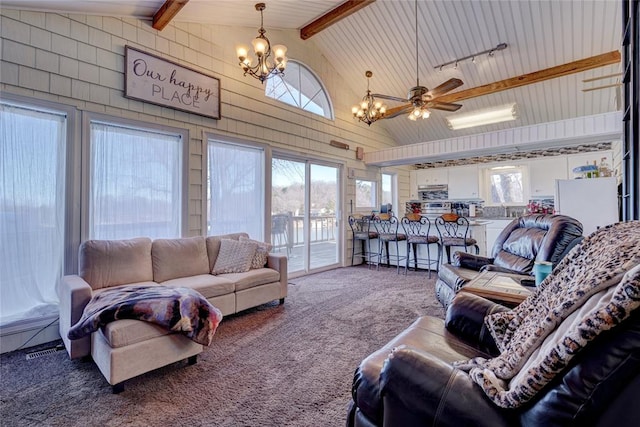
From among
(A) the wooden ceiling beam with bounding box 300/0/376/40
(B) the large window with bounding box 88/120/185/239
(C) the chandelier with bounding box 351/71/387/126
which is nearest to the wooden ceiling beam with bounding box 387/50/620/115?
(C) the chandelier with bounding box 351/71/387/126

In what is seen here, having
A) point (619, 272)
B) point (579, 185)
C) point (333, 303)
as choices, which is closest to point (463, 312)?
point (619, 272)

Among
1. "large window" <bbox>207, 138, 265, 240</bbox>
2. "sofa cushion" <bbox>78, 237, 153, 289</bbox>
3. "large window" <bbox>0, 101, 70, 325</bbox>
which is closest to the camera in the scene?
"large window" <bbox>0, 101, 70, 325</bbox>

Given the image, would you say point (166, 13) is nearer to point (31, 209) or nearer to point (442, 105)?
point (31, 209)

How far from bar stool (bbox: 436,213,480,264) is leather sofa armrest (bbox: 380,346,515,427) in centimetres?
405

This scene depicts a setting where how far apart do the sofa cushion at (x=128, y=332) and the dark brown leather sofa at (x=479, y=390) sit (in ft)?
4.78

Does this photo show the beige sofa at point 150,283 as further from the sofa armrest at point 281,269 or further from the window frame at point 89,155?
the window frame at point 89,155

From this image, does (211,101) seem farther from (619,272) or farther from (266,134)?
(619,272)

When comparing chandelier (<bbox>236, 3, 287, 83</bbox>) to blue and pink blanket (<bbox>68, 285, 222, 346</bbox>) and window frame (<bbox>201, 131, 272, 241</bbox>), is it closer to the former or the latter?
window frame (<bbox>201, 131, 272, 241</bbox>)

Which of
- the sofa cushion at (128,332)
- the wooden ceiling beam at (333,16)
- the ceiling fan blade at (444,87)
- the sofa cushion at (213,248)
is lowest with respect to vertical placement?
the sofa cushion at (128,332)

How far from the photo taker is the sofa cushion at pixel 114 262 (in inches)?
103

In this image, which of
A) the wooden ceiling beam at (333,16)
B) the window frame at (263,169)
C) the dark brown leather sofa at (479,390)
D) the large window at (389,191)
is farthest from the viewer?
the large window at (389,191)

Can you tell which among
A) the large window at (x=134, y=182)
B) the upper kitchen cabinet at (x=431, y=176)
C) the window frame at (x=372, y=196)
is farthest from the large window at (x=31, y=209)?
the upper kitchen cabinet at (x=431, y=176)

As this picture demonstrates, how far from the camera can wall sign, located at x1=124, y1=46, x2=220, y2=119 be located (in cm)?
319

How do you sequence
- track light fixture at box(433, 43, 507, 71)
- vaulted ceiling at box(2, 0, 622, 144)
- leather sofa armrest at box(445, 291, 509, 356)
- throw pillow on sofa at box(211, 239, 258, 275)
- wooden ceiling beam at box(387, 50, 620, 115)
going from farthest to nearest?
track light fixture at box(433, 43, 507, 71)
wooden ceiling beam at box(387, 50, 620, 115)
vaulted ceiling at box(2, 0, 622, 144)
throw pillow on sofa at box(211, 239, 258, 275)
leather sofa armrest at box(445, 291, 509, 356)
